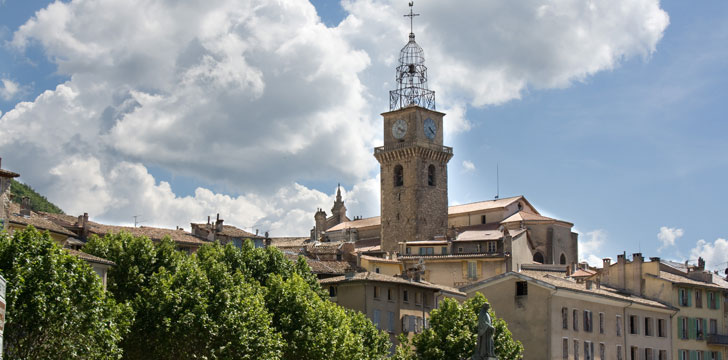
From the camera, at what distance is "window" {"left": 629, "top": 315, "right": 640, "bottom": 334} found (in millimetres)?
71044

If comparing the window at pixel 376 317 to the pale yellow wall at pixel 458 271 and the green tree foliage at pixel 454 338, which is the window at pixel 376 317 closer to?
the green tree foliage at pixel 454 338

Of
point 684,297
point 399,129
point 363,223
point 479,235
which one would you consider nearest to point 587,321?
point 684,297

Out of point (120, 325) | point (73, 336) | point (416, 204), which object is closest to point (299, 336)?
point (120, 325)

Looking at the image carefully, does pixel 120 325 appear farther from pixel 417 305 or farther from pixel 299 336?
pixel 417 305

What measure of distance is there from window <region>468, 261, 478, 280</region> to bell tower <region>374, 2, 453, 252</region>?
15.2m

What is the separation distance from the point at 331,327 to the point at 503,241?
44.3 m

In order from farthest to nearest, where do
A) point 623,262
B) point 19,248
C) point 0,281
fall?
point 623,262 → point 19,248 → point 0,281

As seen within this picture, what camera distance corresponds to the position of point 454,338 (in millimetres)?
56906

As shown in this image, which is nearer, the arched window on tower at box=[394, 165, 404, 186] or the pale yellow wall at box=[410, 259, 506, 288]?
the pale yellow wall at box=[410, 259, 506, 288]

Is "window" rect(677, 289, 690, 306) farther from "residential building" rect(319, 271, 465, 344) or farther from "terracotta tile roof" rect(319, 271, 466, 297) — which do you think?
"residential building" rect(319, 271, 465, 344)

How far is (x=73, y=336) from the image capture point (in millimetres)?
37625

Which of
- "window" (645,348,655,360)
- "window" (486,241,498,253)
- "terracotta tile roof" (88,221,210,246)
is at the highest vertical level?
"window" (486,241,498,253)

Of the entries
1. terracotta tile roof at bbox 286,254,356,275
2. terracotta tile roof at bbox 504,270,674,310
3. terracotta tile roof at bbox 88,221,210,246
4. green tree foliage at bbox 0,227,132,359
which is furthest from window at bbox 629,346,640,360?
green tree foliage at bbox 0,227,132,359

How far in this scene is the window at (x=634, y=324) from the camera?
71.0 m
